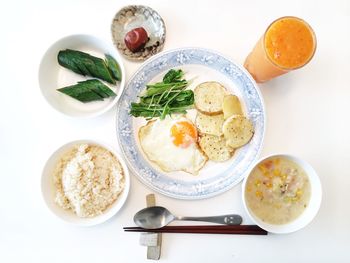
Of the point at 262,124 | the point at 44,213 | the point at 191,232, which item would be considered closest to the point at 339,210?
the point at 262,124

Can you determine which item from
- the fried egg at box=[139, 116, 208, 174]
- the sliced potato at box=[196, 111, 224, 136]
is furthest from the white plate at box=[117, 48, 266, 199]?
the sliced potato at box=[196, 111, 224, 136]

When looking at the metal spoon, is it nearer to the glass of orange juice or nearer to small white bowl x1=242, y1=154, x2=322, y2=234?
small white bowl x1=242, y1=154, x2=322, y2=234

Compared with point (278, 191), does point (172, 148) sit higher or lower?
higher

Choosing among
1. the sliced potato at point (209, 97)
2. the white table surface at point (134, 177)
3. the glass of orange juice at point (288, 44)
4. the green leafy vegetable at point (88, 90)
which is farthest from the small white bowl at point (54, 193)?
the glass of orange juice at point (288, 44)

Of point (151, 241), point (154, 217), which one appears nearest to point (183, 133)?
point (154, 217)

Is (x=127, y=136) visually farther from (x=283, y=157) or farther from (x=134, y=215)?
(x=283, y=157)

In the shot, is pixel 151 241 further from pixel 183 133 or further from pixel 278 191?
pixel 278 191

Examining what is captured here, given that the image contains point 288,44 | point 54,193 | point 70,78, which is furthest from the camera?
point 70,78
